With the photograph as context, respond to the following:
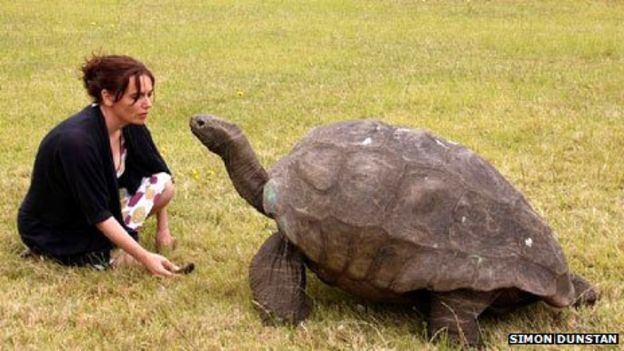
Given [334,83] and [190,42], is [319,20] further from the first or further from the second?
[334,83]

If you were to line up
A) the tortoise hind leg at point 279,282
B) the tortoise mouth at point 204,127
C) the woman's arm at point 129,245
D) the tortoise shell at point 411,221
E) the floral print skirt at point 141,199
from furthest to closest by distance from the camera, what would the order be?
the floral print skirt at point 141,199, the woman's arm at point 129,245, the tortoise mouth at point 204,127, the tortoise hind leg at point 279,282, the tortoise shell at point 411,221

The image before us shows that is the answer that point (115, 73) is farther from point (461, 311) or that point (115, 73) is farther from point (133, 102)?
point (461, 311)

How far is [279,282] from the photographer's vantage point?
3787 millimetres

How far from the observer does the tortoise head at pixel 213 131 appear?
13.1 feet

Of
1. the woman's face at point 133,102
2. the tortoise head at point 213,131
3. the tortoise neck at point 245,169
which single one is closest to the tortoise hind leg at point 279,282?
the tortoise neck at point 245,169

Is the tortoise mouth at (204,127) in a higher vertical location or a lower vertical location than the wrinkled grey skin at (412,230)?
higher

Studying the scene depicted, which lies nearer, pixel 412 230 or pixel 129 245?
pixel 412 230

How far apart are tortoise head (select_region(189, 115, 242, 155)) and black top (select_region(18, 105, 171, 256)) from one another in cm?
64

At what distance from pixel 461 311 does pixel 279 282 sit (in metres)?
0.84

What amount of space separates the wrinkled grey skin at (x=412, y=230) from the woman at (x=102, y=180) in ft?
3.29

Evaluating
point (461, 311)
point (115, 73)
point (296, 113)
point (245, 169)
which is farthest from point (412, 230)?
point (296, 113)

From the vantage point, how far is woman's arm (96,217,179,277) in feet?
13.8

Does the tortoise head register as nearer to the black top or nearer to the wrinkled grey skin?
the wrinkled grey skin

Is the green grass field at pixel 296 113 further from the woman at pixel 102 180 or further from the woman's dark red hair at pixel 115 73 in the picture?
the woman's dark red hair at pixel 115 73
